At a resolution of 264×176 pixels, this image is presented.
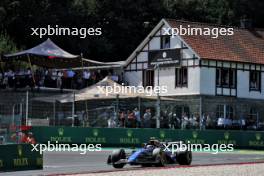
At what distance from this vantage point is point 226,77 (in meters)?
53.8

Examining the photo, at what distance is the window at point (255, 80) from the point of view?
181 feet

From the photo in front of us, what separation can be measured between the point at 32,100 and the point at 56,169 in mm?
15143

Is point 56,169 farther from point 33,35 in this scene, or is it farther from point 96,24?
point 96,24

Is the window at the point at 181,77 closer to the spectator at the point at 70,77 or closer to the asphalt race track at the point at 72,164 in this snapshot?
the spectator at the point at 70,77

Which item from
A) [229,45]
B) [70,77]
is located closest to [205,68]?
[229,45]

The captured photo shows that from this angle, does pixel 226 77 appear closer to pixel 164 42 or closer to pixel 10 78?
pixel 164 42

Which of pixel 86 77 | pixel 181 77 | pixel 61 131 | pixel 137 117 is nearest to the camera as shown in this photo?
pixel 61 131

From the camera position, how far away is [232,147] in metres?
38.1

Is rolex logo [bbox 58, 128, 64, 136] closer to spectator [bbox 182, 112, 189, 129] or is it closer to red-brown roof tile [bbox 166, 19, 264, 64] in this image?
spectator [bbox 182, 112, 189, 129]

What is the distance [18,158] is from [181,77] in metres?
33.8

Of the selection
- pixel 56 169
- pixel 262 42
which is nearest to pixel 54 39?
pixel 262 42

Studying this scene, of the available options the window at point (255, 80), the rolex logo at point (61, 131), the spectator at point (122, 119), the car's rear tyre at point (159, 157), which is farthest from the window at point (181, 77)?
the car's rear tyre at point (159, 157)

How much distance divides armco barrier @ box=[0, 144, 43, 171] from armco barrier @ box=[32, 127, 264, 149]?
537 inches

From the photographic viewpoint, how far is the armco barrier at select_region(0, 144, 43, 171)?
794 inches
